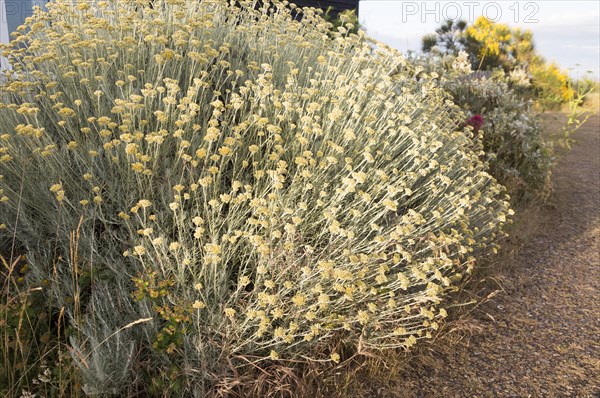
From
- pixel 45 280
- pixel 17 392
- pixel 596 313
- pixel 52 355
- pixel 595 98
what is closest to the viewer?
pixel 17 392

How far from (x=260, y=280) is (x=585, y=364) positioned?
6.61ft

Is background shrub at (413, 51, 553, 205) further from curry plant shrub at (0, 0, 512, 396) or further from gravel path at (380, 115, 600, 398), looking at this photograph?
curry plant shrub at (0, 0, 512, 396)

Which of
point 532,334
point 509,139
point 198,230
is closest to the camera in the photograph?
point 198,230

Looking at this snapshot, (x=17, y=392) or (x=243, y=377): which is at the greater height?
(x=243, y=377)

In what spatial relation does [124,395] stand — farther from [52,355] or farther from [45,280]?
[45,280]

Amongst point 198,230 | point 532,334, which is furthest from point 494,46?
point 198,230

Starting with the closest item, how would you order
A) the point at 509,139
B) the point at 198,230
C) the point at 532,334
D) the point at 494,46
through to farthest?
the point at 198,230 → the point at 532,334 → the point at 509,139 → the point at 494,46

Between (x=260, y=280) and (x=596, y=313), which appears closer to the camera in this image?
(x=260, y=280)

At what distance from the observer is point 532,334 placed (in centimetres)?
328

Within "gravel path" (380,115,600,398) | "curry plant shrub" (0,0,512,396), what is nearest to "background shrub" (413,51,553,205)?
"gravel path" (380,115,600,398)

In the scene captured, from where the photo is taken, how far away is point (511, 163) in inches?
231

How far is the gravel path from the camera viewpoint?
2781 millimetres

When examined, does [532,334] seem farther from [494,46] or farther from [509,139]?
[494,46]

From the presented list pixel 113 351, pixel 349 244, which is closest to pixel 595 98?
pixel 349 244
